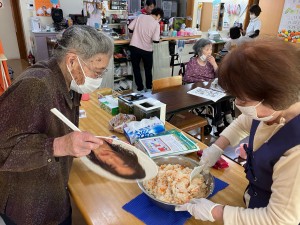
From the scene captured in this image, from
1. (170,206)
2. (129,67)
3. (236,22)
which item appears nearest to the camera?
(170,206)

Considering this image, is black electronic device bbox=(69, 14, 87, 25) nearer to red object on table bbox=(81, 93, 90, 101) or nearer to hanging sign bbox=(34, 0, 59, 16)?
hanging sign bbox=(34, 0, 59, 16)

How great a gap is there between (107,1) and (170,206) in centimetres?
486

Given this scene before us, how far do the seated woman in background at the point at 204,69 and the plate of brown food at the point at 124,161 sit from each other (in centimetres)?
227

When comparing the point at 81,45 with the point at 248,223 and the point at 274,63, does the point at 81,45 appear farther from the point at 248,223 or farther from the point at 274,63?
the point at 248,223

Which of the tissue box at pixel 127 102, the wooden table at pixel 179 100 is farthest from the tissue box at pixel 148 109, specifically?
the wooden table at pixel 179 100

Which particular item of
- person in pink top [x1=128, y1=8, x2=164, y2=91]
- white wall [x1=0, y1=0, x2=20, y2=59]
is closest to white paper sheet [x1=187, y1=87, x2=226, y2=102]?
person in pink top [x1=128, y1=8, x2=164, y2=91]

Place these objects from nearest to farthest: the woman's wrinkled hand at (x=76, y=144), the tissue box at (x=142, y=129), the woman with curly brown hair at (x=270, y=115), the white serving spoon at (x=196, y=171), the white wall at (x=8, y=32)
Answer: the woman with curly brown hair at (x=270, y=115) → the woman's wrinkled hand at (x=76, y=144) → the white serving spoon at (x=196, y=171) → the tissue box at (x=142, y=129) → the white wall at (x=8, y=32)

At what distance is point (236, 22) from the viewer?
708cm

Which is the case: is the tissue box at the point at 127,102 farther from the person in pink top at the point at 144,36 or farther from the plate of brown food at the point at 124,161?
the person in pink top at the point at 144,36

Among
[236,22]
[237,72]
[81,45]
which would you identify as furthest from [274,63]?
[236,22]

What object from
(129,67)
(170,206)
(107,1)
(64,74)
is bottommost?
(129,67)

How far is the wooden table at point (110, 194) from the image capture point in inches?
37.9

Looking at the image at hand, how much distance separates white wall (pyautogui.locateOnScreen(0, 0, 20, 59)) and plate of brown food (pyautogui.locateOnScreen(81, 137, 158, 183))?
22.6 feet

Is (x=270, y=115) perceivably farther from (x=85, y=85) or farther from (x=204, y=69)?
(x=204, y=69)
